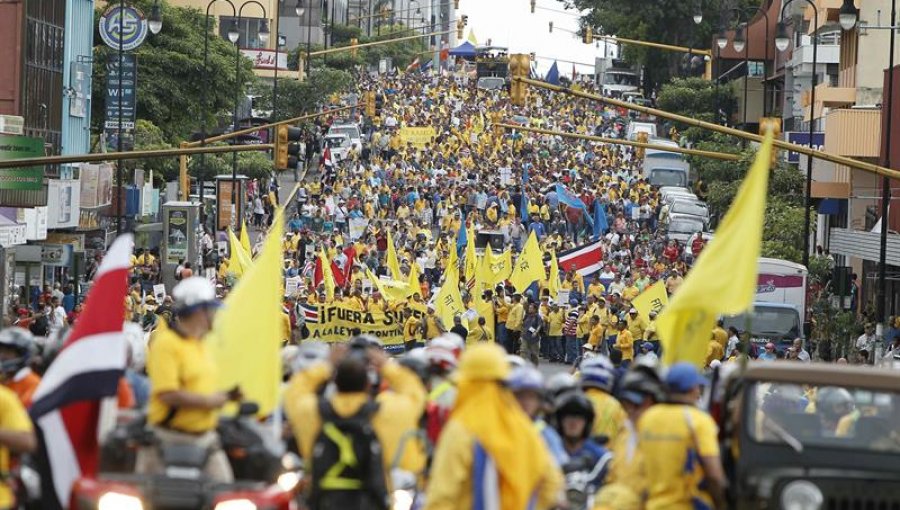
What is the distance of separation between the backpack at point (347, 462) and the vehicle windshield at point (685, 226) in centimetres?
5493

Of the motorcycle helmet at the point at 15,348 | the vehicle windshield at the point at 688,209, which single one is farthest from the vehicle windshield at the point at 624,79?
the motorcycle helmet at the point at 15,348

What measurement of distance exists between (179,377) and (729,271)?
2857 millimetres

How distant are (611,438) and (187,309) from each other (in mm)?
3173

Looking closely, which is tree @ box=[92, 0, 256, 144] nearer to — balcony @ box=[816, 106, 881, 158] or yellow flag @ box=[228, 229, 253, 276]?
balcony @ box=[816, 106, 881, 158]

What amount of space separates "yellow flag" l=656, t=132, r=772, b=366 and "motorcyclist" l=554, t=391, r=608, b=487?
24.8 inches

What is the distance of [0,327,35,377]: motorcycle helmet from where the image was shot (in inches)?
502

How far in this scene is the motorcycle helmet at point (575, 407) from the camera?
41.3ft

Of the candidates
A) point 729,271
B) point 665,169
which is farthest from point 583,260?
point 665,169

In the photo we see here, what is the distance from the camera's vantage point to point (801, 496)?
11188mm

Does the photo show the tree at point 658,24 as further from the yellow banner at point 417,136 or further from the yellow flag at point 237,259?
the yellow flag at point 237,259

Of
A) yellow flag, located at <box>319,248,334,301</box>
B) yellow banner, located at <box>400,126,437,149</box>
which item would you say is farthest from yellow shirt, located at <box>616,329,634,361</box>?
yellow banner, located at <box>400,126,437,149</box>

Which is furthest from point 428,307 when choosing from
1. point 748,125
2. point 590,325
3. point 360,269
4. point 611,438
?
point 748,125

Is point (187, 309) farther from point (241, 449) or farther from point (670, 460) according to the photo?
point (670, 460)

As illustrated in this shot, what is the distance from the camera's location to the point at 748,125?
93500mm
